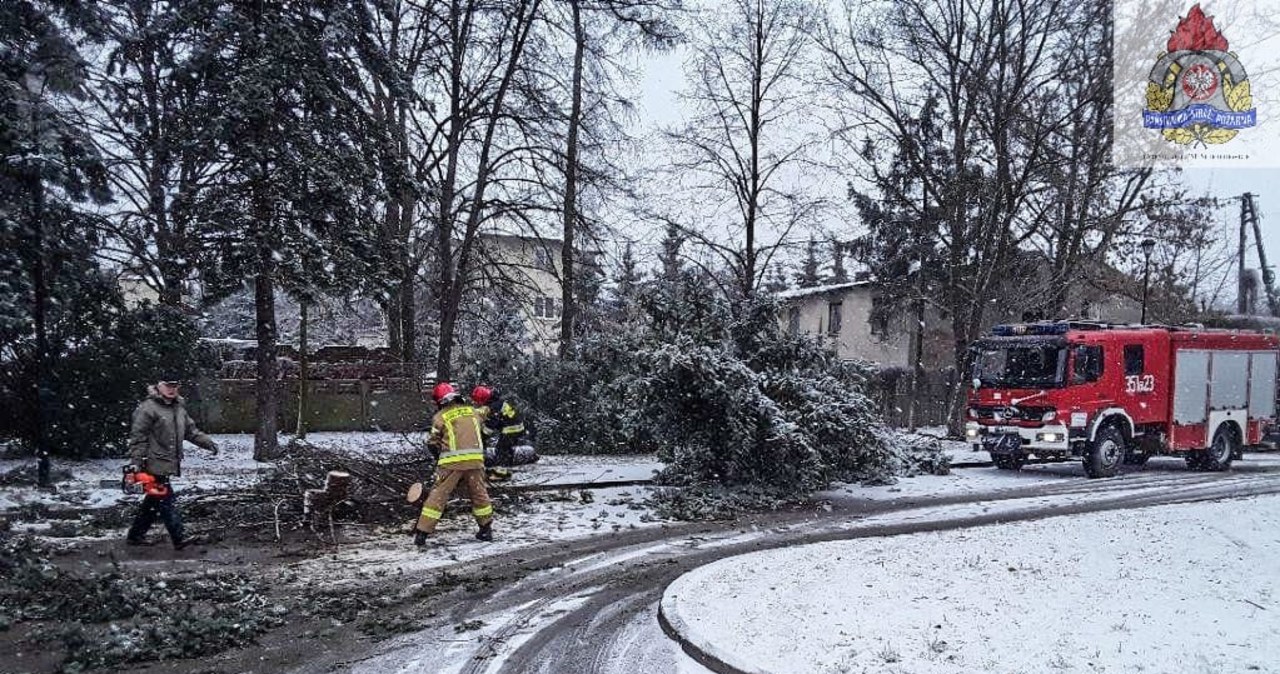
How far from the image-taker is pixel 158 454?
8734 mm

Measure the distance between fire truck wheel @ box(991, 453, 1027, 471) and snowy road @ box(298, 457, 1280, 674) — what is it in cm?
70

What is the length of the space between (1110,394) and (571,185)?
1229 centimetres

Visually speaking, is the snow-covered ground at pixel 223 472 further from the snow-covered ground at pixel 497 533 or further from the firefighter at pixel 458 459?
the firefighter at pixel 458 459

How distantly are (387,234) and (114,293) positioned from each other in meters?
4.72

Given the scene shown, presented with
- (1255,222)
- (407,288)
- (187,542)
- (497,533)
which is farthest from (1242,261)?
(187,542)

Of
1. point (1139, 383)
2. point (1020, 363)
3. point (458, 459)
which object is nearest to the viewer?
point (458, 459)

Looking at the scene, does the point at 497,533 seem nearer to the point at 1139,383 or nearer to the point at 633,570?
the point at 633,570

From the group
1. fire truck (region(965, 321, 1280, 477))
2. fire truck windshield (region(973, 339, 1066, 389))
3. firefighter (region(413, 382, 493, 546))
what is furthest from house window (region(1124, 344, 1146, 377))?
firefighter (region(413, 382, 493, 546))

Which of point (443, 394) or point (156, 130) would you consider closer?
point (443, 394)

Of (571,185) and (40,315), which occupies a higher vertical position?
(571,185)

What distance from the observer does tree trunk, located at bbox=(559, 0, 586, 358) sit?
19.9m

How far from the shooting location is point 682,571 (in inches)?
332

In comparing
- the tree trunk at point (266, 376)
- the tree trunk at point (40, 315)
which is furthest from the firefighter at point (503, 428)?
the tree trunk at point (40, 315)

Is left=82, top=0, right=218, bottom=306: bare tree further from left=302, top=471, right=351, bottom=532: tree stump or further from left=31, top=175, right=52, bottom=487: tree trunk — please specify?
left=302, top=471, right=351, bottom=532: tree stump
